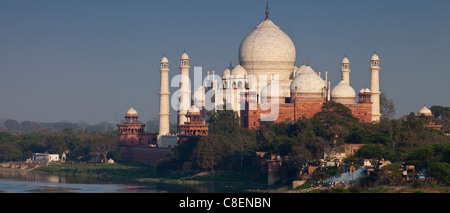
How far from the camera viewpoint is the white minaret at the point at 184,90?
72.7 metres

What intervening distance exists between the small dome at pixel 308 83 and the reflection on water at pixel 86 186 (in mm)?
10974

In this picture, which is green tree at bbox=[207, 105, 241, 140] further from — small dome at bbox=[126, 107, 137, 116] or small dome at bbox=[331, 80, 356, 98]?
small dome at bbox=[126, 107, 137, 116]

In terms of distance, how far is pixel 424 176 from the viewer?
4941 cm

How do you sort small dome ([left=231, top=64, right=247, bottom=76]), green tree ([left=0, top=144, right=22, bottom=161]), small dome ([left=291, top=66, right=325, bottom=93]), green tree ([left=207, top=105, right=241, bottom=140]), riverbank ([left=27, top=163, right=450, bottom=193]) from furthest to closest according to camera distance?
1. green tree ([left=0, top=144, right=22, bottom=161])
2. small dome ([left=231, top=64, right=247, bottom=76])
3. green tree ([left=207, top=105, right=241, bottom=140])
4. small dome ([left=291, top=66, right=325, bottom=93])
5. riverbank ([left=27, top=163, right=450, bottom=193])

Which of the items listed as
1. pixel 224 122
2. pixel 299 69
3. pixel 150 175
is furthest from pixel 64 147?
pixel 299 69

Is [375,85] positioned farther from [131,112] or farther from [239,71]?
[131,112]

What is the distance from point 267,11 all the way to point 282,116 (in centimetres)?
1161

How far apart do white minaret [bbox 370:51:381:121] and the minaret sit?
2.70m

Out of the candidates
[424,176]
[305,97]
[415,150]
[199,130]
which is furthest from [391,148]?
[199,130]

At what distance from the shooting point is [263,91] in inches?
2635

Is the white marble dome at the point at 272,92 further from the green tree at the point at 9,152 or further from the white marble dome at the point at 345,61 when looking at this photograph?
the green tree at the point at 9,152

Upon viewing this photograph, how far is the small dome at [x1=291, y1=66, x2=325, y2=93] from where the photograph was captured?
65.6 metres

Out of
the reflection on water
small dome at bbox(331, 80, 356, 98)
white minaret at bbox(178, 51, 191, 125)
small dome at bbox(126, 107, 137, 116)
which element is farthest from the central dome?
the reflection on water
